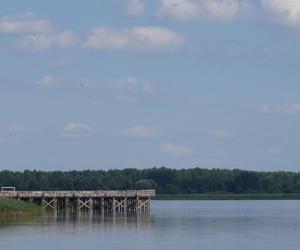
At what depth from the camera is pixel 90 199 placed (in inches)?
4747

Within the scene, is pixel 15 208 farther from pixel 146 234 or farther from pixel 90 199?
pixel 146 234

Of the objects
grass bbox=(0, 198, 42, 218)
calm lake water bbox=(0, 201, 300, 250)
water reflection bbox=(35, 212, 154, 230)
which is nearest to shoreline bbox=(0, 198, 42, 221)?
grass bbox=(0, 198, 42, 218)

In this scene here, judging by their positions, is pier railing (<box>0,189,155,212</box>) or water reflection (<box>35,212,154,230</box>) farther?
pier railing (<box>0,189,155,212</box>)

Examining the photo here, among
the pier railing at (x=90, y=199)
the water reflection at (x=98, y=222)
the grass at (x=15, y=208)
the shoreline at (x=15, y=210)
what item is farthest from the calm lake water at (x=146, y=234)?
the pier railing at (x=90, y=199)

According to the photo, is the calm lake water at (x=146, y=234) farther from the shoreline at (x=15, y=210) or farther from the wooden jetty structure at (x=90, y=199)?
the wooden jetty structure at (x=90, y=199)

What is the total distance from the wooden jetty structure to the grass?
23.2 feet

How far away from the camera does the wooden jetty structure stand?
116938 millimetres

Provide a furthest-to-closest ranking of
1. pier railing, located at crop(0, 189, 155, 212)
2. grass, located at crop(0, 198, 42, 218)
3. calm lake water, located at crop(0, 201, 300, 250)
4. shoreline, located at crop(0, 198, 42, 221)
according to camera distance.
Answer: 1. pier railing, located at crop(0, 189, 155, 212)
2. grass, located at crop(0, 198, 42, 218)
3. shoreline, located at crop(0, 198, 42, 221)
4. calm lake water, located at crop(0, 201, 300, 250)

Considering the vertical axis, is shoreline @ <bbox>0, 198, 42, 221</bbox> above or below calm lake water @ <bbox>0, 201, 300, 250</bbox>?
above

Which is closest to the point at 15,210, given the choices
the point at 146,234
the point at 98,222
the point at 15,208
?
the point at 15,208

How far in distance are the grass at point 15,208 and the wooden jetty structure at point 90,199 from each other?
708cm

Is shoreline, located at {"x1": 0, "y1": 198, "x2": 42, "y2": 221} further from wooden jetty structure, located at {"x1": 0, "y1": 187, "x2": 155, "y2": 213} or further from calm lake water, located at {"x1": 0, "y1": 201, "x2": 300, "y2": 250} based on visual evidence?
wooden jetty structure, located at {"x1": 0, "y1": 187, "x2": 155, "y2": 213}

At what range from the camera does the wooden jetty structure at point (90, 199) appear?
117m

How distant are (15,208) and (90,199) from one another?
19563mm
